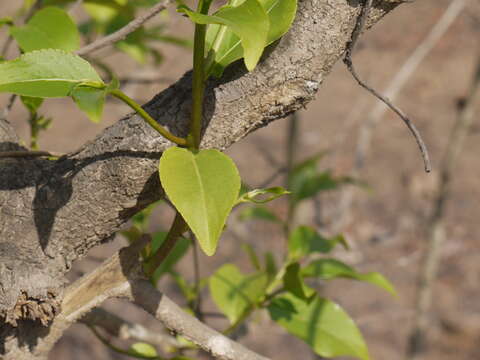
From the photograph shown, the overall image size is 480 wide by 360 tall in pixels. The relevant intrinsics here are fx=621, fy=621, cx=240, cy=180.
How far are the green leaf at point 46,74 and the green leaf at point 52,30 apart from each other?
258 mm

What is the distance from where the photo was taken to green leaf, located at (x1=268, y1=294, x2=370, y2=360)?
0.96 meters

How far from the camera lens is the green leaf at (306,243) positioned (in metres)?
→ 1.16

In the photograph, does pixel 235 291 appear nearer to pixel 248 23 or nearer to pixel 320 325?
pixel 320 325

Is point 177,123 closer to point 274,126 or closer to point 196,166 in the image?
point 196,166

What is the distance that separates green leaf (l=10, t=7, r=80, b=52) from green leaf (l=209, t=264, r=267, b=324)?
495mm

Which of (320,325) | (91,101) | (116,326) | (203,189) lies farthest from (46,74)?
(320,325)

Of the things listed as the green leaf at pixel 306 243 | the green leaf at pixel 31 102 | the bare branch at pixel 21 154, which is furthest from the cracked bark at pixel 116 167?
the green leaf at pixel 306 243

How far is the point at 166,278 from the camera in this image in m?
3.45

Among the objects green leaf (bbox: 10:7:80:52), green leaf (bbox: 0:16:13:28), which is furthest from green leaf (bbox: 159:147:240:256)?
green leaf (bbox: 0:16:13:28)

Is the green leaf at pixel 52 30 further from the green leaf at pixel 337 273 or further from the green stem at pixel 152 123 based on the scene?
the green leaf at pixel 337 273

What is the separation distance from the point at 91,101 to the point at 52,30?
0.36 m

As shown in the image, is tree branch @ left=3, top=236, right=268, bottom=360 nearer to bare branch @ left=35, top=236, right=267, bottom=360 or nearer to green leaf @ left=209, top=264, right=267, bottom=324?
bare branch @ left=35, top=236, right=267, bottom=360

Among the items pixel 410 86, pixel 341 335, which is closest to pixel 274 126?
pixel 410 86

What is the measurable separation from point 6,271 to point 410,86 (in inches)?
188
